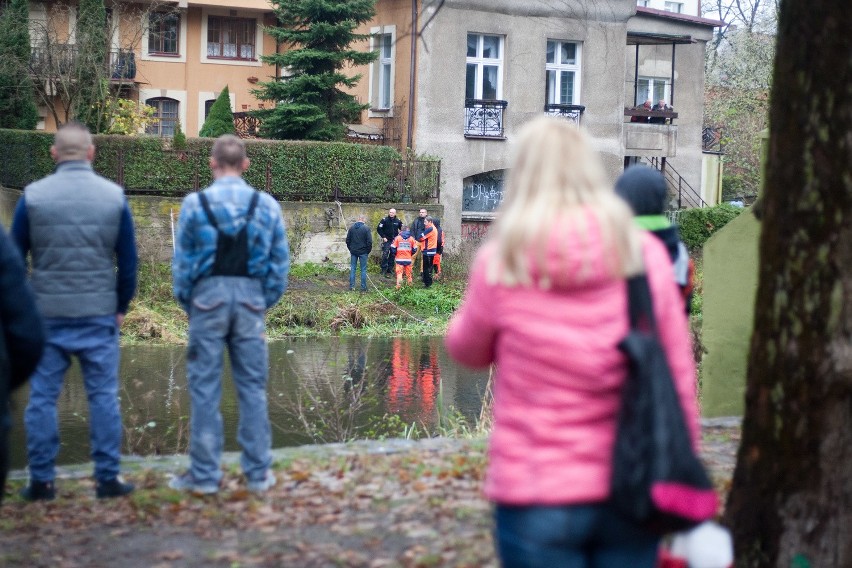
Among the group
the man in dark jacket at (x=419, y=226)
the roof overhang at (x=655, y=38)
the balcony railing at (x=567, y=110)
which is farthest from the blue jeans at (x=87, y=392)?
the roof overhang at (x=655, y=38)

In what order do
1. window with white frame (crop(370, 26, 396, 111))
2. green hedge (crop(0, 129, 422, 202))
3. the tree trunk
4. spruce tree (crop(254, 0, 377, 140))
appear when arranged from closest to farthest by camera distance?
1. the tree trunk
2. green hedge (crop(0, 129, 422, 202))
3. spruce tree (crop(254, 0, 377, 140))
4. window with white frame (crop(370, 26, 396, 111))

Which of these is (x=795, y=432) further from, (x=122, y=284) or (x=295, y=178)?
(x=295, y=178)

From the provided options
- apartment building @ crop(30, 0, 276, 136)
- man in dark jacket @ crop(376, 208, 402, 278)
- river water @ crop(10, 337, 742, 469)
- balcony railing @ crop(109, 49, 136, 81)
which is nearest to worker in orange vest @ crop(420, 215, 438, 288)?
man in dark jacket @ crop(376, 208, 402, 278)

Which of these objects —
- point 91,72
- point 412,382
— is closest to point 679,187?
point 91,72

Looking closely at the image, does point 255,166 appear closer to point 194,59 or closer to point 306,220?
point 306,220

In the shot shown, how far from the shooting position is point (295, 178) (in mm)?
28281

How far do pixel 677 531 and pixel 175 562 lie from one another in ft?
10.1

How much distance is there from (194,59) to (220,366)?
31.9m

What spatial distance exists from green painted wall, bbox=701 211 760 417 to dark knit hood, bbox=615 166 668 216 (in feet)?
11.5

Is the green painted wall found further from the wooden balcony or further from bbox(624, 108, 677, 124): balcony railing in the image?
bbox(624, 108, 677, 124): balcony railing

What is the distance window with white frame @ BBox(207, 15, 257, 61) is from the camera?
37.2 meters

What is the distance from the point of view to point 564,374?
10.3 ft

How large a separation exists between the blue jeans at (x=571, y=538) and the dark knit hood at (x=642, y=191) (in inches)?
121

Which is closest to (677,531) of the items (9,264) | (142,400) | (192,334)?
(9,264)
